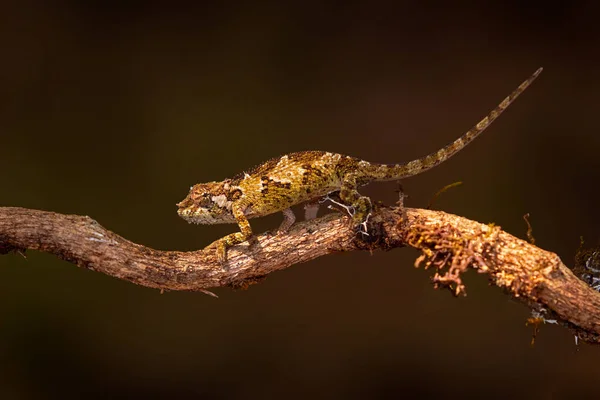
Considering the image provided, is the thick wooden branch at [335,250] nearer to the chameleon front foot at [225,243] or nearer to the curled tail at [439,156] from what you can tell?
the chameleon front foot at [225,243]

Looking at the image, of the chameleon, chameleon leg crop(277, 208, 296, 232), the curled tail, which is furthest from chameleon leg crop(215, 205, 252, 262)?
the curled tail

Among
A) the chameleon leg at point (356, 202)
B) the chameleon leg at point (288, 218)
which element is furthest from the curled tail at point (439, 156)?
the chameleon leg at point (288, 218)

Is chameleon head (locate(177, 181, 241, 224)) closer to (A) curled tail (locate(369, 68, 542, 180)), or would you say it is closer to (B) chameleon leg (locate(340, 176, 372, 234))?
(B) chameleon leg (locate(340, 176, 372, 234))

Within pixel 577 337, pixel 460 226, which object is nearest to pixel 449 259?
pixel 460 226

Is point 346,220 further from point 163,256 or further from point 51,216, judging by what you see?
point 51,216

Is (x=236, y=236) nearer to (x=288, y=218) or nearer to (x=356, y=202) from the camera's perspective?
(x=288, y=218)

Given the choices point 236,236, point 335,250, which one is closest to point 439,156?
point 335,250

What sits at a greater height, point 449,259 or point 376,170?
point 376,170
